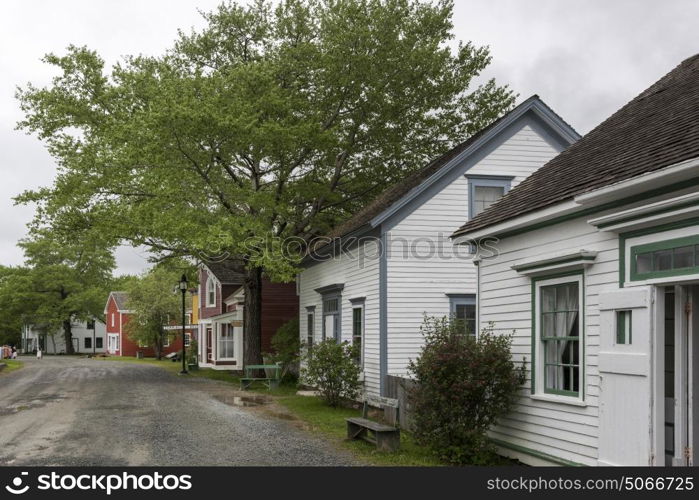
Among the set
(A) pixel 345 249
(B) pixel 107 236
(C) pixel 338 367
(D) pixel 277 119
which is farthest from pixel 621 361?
(B) pixel 107 236

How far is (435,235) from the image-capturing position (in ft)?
63.8

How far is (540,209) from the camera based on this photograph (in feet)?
35.5

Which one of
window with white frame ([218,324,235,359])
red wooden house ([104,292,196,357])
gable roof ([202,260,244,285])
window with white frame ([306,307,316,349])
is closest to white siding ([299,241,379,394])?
window with white frame ([306,307,316,349])

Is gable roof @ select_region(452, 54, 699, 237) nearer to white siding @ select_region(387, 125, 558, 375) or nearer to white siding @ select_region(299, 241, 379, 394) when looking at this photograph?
white siding @ select_region(387, 125, 558, 375)

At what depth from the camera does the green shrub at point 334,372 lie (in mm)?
19266

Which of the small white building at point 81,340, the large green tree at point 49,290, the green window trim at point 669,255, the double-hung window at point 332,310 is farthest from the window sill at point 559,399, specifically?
the small white building at point 81,340

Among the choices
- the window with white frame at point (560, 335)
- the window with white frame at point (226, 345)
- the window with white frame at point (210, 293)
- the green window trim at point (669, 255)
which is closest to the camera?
the green window trim at point (669, 255)

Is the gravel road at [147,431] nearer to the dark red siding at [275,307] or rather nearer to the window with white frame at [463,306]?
the window with white frame at [463,306]

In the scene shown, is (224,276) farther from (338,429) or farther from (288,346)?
(338,429)

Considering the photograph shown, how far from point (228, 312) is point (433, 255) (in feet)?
77.2

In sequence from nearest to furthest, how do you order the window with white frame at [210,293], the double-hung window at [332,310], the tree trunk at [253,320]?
the double-hung window at [332,310]
the tree trunk at [253,320]
the window with white frame at [210,293]

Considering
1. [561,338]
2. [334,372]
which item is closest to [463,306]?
[334,372]

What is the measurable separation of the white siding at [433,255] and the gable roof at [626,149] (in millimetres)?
5894
